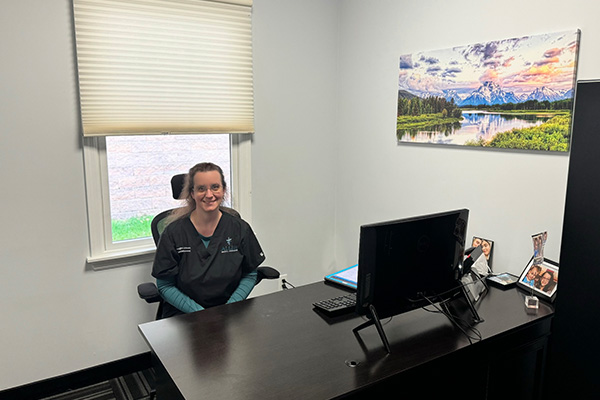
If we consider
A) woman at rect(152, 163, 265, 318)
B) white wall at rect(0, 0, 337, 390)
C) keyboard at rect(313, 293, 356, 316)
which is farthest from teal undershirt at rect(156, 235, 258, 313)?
white wall at rect(0, 0, 337, 390)

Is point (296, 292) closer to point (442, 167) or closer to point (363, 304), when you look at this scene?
point (363, 304)

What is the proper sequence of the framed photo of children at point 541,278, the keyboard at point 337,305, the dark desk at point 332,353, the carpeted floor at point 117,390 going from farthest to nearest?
1. the carpeted floor at point 117,390
2. the framed photo of children at point 541,278
3. the keyboard at point 337,305
4. the dark desk at point 332,353

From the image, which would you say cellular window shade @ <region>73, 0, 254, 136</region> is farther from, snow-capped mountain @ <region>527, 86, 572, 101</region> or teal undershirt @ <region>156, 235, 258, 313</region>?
snow-capped mountain @ <region>527, 86, 572, 101</region>

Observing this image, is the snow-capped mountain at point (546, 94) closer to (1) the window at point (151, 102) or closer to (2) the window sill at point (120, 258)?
(1) the window at point (151, 102)

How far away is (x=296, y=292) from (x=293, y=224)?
4.27ft

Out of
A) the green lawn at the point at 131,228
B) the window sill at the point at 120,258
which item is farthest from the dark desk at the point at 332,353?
the green lawn at the point at 131,228

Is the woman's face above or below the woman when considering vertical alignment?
above

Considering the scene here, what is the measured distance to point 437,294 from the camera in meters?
1.89

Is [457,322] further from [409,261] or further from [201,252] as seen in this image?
[201,252]

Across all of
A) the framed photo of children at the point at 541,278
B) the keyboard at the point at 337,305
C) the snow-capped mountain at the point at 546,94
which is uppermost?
the snow-capped mountain at the point at 546,94

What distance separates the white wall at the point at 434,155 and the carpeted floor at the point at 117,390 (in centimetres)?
162

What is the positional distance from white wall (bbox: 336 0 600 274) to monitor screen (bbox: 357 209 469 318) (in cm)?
64

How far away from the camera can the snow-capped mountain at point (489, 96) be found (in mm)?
2396

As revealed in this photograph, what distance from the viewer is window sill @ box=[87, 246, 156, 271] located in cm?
277
